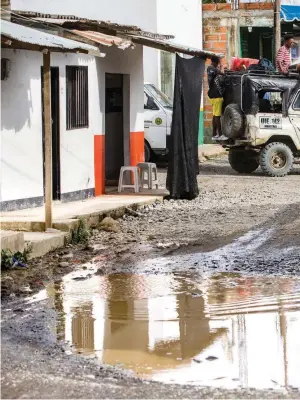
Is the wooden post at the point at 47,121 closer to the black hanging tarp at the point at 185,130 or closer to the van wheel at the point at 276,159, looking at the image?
the black hanging tarp at the point at 185,130

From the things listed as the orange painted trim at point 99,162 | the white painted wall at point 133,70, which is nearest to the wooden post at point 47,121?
the orange painted trim at point 99,162

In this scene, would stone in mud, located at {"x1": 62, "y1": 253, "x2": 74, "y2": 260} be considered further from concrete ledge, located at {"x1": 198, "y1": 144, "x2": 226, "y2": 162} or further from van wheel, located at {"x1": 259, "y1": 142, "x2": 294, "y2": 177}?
concrete ledge, located at {"x1": 198, "y1": 144, "x2": 226, "y2": 162}

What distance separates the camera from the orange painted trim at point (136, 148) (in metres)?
18.0

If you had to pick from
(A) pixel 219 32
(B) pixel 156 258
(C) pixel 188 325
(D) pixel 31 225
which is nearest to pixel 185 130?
(D) pixel 31 225

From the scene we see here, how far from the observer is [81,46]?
12117 millimetres

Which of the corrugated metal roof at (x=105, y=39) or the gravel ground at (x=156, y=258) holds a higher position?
the corrugated metal roof at (x=105, y=39)

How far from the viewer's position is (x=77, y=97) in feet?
51.7

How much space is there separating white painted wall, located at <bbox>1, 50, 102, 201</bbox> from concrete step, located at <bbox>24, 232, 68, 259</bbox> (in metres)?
1.74

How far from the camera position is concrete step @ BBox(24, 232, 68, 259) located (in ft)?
37.0

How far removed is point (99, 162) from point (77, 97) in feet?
4.13

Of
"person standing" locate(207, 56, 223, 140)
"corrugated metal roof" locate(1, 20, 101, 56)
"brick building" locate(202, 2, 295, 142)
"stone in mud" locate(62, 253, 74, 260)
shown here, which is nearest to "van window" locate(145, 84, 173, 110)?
"person standing" locate(207, 56, 223, 140)

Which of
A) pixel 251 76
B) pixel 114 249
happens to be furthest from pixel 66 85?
pixel 251 76

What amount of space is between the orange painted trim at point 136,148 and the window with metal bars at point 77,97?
206cm

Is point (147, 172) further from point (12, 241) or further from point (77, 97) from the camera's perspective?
point (12, 241)
